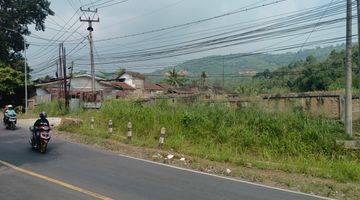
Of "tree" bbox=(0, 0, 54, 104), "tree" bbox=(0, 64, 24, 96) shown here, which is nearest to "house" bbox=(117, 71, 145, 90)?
"tree" bbox=(0, 0, 54, 104)

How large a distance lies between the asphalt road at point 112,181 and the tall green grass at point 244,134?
376cm

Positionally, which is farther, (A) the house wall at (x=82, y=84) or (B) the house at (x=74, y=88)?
(A) the house wall at (x=82, y=84)

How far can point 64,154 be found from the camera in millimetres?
17047

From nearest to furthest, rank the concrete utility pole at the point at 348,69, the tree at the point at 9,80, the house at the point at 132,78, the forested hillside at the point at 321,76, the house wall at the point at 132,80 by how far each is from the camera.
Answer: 1. the concrete utility pole at the point at 348,69
2. the forested hillside at the point at 321,76
3. the tree at the point at 9,80
4. the house wall at the point at 132,80
5. the house at the point at 132,78

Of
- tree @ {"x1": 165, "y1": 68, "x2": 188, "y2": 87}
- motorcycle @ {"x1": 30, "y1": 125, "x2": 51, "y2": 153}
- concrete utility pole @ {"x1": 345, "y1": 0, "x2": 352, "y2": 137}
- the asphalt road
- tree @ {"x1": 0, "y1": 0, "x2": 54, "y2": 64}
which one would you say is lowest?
the asphalt road

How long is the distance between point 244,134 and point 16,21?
4328cm

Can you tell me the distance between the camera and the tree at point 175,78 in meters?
91.6

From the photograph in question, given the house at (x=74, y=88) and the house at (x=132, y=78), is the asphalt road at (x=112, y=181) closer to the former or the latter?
the house at (x=74, y=88)

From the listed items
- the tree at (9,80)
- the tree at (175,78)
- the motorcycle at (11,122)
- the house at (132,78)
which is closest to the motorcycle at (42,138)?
the motorcycle at (11,122)

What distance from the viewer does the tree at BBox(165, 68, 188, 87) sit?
300ft

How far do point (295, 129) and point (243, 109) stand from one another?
428 cm

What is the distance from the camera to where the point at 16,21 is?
5725 cm

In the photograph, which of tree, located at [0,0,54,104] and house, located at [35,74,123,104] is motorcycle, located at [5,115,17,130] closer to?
house, located at [35,74,123,104]

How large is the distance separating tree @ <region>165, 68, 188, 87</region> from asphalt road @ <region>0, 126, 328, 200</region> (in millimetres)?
75031
